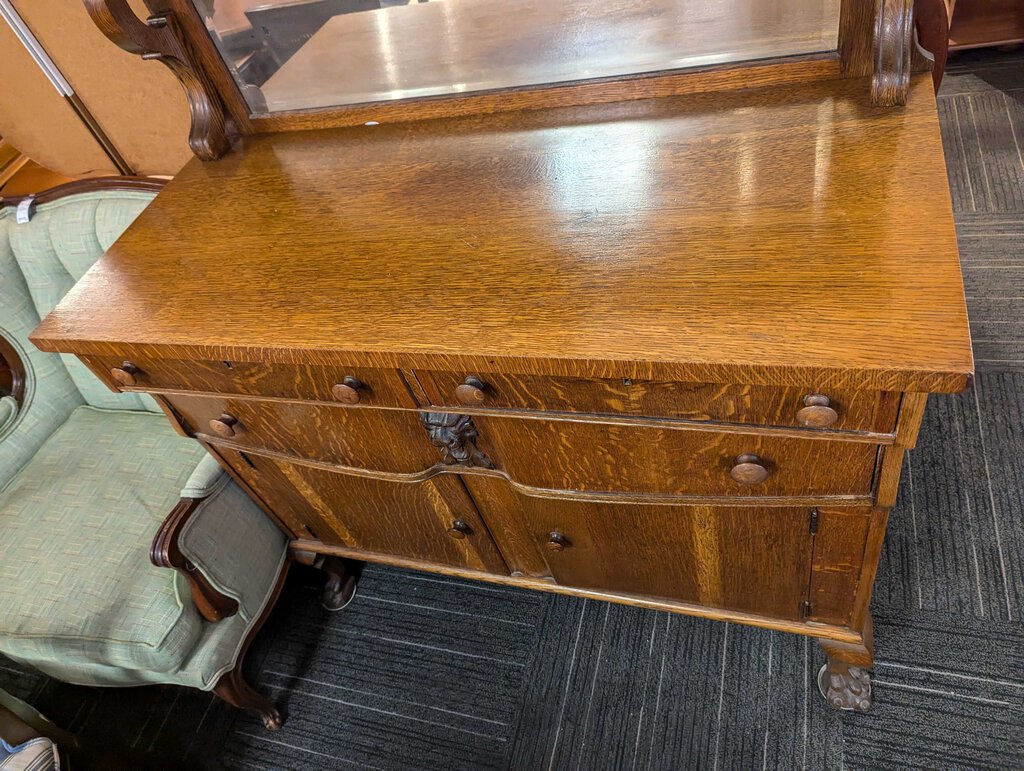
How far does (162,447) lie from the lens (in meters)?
1.18

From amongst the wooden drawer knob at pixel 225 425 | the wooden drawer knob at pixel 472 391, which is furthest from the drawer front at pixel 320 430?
the wooden drawer knob at pixel 472 391

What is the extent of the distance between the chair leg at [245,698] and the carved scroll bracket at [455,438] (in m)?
0.53

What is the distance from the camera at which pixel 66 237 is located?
1120 mm

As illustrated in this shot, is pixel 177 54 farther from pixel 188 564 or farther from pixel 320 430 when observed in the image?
pixel 188 564

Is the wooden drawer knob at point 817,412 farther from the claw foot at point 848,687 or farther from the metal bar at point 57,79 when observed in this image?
the metal bar at point 57,79

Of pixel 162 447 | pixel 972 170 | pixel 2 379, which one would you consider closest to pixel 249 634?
pixel 162 447

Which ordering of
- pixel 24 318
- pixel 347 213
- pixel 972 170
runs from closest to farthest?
1. pixel 347 213
2. pixel 24 318
3. pixel 972 170

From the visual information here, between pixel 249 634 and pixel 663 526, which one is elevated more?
pixel 663 526

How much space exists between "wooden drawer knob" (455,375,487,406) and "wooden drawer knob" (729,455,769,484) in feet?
0.81

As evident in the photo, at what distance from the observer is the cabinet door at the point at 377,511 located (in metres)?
0.95

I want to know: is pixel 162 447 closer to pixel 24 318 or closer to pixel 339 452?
pixel 24 318

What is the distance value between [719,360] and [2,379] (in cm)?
128

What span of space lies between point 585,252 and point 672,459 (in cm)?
22

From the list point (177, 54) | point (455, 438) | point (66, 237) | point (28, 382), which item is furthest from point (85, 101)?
point (455, 438)
